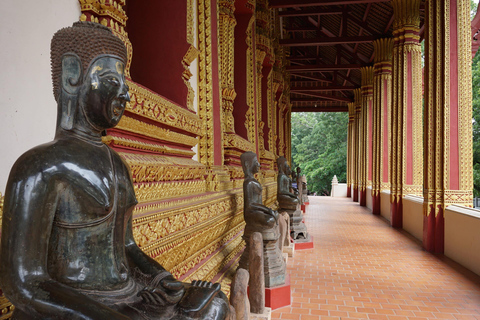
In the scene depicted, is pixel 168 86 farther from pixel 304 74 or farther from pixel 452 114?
pixel 304 74

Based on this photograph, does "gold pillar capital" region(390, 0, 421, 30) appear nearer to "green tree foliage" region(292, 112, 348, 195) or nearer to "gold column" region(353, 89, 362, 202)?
"gold column" region(353, 89, 362, 202)

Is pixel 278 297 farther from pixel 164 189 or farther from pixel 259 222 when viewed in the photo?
pixel 164 189

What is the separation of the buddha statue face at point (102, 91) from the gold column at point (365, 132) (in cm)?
1650

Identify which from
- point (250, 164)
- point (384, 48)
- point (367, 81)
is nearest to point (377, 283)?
point (250, 164)

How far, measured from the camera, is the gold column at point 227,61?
4383 millimetres

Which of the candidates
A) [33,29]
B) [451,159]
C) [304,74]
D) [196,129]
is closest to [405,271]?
[451,159]

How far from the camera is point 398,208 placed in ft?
33.0

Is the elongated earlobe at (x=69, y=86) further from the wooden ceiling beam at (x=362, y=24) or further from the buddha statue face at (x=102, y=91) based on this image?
the wooden ceiling beam at (x=362, y=24)

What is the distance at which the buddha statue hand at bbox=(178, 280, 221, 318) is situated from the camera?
1163 mm

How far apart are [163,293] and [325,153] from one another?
3143 centimetres

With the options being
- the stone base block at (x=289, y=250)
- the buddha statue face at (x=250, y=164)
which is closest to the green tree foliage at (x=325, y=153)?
the stone base block at (x=289, y=250)

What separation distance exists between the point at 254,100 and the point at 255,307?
388 centimetres

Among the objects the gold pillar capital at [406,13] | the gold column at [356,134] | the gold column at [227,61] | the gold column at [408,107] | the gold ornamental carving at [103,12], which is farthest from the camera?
the gold column at [356,134]

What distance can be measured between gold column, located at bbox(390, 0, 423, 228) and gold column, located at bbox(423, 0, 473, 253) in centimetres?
330
